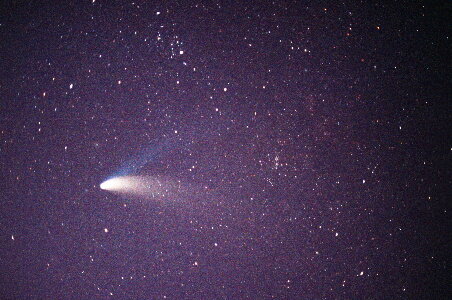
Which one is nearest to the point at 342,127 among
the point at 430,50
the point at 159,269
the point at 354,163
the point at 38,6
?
the point at 354,163

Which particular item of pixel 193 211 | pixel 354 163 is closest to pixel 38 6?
pixel 193 211

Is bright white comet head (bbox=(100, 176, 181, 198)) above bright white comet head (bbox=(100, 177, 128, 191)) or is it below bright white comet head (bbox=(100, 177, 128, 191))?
below

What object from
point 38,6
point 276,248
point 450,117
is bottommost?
point 276,248

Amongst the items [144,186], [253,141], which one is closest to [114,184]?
[144,186]

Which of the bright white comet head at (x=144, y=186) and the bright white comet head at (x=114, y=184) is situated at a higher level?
the bright white comet head at (x=114, y=184)

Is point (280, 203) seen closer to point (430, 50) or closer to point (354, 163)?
point (354, 163)

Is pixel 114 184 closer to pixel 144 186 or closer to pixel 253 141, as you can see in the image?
pixel 144 186

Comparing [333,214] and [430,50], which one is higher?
[430,50]
